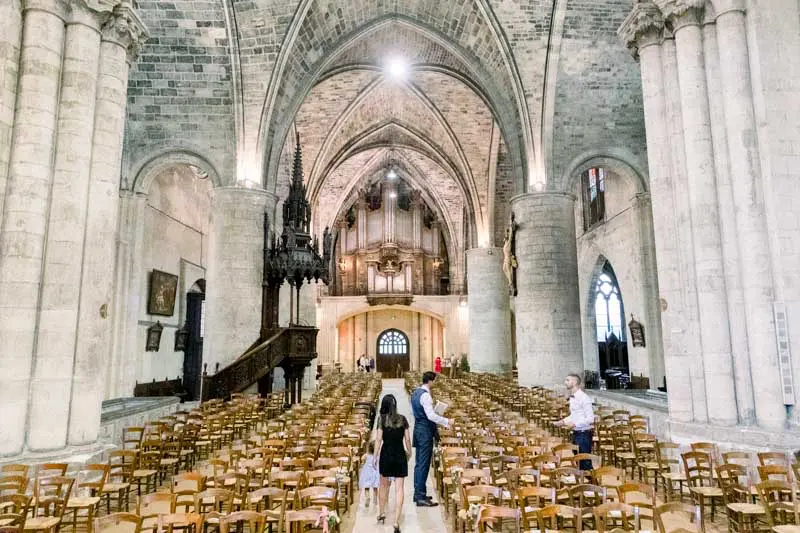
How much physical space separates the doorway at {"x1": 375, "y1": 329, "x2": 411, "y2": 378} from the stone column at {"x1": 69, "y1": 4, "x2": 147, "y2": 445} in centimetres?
2686

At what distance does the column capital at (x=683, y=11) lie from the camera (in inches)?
303

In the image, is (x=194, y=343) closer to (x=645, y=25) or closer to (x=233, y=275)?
(x=233, y=275)

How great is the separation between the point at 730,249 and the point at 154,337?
14506mm

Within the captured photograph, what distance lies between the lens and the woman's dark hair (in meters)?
Answer: 5.28

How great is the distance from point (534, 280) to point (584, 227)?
29.7 ft

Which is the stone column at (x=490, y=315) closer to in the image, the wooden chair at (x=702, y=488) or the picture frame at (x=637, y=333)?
the picture frame at (x=637, y=333)

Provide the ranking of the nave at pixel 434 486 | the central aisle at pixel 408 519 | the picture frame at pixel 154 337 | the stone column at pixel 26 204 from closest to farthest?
the nave at pixel 434 486 → the central aisle at pixel 408 519 → the stone column at pixel 26 204 → the picture frame at pixel 154 337

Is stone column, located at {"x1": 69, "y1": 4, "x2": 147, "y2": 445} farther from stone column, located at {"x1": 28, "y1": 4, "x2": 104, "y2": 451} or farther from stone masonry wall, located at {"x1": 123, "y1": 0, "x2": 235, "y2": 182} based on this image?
stone masonry wall, located at {"x1": 123, "y1": 0, "x2": 235, "y2": 182}

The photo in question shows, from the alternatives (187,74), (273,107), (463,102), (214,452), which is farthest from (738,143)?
(463,102)

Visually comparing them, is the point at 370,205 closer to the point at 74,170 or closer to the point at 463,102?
the point at 463,102

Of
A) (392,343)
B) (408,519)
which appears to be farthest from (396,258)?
(408,519)

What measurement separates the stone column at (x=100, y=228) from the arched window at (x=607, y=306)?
19.2 m

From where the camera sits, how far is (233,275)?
14773 millimetres

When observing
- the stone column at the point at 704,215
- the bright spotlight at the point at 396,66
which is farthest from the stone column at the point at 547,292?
the stone column at the point at 704,215
